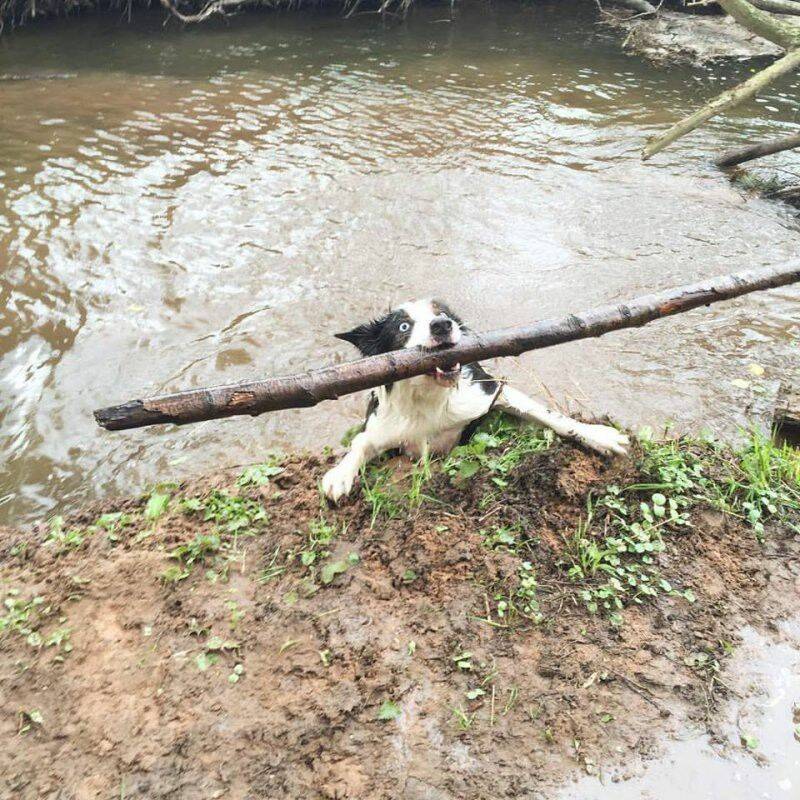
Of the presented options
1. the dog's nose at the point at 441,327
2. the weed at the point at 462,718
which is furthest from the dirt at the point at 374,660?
the dog's nose at the point at 441,327

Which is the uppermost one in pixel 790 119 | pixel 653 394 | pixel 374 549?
pixel 790 119

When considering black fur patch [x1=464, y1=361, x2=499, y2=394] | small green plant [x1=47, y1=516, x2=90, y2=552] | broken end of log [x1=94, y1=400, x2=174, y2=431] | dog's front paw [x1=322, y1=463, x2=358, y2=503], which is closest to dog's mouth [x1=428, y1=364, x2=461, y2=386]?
Answer: black fur patch [x1=464, y1=361, x2=499, y2=394]

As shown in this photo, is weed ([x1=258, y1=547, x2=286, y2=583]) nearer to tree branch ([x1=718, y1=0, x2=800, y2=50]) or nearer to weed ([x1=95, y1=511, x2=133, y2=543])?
weed ([x1=95, y1=511, x2=133, y2=543])

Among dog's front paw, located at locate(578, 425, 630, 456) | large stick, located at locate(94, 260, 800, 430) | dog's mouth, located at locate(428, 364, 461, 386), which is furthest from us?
dog's front paw, located at locate(578, 425, 630, 456)

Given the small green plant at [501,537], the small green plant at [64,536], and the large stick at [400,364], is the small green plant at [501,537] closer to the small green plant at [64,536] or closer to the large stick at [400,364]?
the large stick at [400,364]

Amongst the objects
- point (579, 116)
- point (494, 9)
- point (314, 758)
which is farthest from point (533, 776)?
point (494, 9)

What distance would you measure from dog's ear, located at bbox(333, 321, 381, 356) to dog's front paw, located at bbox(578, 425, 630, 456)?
130 cm

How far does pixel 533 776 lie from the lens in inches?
93.0

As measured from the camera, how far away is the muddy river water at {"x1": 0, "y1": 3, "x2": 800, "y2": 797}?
511cm

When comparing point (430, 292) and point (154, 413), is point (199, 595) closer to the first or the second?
point (154, 413)

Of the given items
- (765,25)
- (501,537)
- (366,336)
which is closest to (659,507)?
(501,537)

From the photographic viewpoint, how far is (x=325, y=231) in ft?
24.3

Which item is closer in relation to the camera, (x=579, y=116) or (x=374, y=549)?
(x=374, y=549)

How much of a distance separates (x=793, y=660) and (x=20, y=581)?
3598 millimetres
